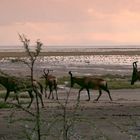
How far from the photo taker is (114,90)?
29547 mm

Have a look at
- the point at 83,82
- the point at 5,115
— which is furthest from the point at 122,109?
the point at 83,82

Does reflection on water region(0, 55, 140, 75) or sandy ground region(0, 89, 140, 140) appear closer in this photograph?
sandy ground region(0, 89, 140, 140)

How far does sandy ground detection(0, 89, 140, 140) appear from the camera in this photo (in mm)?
13570

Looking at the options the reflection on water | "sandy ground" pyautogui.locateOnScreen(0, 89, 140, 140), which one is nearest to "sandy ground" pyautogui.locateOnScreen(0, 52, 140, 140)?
"sandy ground" pyautogui.locateOnScreen(0, 89, 140, 140)

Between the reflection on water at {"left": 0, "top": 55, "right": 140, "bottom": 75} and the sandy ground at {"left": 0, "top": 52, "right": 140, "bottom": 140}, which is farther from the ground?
the sandy ground at {"left": 0, "top": 52, "right": 140, "bottom": 140}

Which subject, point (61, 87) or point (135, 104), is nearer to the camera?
point (135, 104)

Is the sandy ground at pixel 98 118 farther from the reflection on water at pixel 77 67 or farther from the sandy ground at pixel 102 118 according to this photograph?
the reflection on water at pixel 77 67

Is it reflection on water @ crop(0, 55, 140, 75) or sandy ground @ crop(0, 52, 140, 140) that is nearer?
sandy ground @ crop(0, 52, 140, 140)

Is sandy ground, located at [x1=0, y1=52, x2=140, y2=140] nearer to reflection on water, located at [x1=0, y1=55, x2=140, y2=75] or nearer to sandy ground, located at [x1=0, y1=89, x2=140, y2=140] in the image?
sandy ground, located at [x1=0, y1=89, x2=140, y2=140]

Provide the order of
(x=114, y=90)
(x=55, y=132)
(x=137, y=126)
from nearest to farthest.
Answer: (x=55, y=132)
(x=137, y=126)
(x=114, y=90)

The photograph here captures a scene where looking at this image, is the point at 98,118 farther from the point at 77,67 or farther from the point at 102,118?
the point at 77,67

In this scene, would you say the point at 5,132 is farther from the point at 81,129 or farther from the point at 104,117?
the point at 104,117

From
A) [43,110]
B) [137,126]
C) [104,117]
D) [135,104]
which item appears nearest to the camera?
[137,126]

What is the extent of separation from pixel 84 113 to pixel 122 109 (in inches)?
73.1
